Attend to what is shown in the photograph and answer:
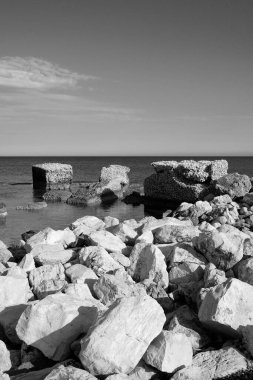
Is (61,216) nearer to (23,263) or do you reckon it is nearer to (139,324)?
(23,263)

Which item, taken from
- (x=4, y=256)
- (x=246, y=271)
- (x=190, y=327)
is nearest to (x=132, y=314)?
(x=190, y=327)

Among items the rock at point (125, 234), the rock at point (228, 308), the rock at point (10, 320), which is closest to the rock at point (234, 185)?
the rock at point (125, 234)

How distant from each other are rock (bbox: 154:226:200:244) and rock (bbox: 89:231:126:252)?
903mm

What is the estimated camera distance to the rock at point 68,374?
463 cm

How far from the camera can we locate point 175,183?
2772cm

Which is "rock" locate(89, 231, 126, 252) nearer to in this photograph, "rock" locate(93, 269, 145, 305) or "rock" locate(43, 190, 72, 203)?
"rock" locate(93, 269, 145, 305)

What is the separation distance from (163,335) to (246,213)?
13.6 m

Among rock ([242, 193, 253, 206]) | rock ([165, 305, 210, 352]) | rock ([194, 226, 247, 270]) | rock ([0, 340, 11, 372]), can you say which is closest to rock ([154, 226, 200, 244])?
rock ([194, 226, 247, 270])

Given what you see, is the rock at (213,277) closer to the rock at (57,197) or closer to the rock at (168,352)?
the rock at (168,352)

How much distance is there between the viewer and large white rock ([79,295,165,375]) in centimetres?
472

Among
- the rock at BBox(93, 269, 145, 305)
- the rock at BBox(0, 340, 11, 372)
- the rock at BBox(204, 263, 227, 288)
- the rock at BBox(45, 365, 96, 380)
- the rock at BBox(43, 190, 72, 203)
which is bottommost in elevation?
the rock at BBox(43, 190, 72, 203)

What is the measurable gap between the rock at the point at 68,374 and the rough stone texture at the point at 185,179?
21.2 meters

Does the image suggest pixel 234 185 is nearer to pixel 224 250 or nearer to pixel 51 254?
pixel 224 250

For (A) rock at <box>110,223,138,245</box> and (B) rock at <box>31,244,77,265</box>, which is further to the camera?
(A) rock at <box>110,223,138,245</box>
